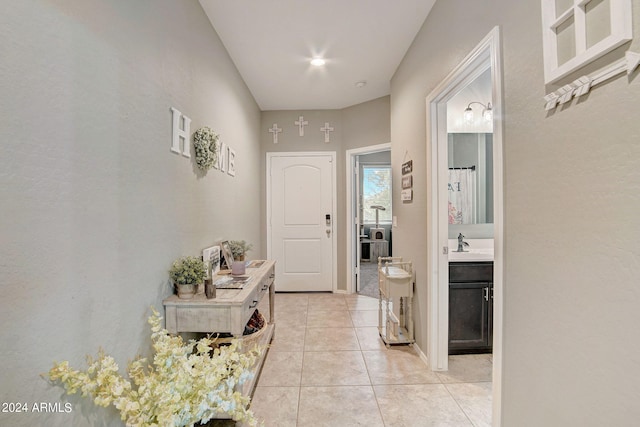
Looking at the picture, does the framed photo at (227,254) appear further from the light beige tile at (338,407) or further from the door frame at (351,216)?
the door frame at (351,216)

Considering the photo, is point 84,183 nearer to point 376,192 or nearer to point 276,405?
point 276,405

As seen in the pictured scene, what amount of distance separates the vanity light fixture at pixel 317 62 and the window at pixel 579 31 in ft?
7.03

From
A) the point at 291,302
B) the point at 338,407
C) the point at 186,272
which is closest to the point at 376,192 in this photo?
the point at 291,302

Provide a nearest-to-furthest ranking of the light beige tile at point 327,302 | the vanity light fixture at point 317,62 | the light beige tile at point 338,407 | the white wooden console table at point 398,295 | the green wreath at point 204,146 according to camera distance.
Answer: the light beige tile at point 338,407, the green wreath at point 204,146, the white wooden console table at point 398,295, the vanity light fixture at point 317,62, the light beige tile at point 327,302

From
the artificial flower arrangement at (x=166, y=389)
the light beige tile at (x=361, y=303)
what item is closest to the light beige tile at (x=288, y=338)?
the light beige tile at (x=361, y=303)

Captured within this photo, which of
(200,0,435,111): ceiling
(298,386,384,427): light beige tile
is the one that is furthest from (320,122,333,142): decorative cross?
(298,386,384,427): light beige tile

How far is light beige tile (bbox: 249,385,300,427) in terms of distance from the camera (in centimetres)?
172

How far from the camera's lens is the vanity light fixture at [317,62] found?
2.87m

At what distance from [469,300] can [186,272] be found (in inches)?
84.4

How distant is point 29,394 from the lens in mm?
823

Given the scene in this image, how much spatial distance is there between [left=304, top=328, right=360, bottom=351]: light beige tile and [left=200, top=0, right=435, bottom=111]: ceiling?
2752 millimetres

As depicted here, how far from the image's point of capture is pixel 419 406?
184 centimetres

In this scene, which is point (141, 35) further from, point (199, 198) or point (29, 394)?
point (29, 394)

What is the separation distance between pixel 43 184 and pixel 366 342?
259cm
